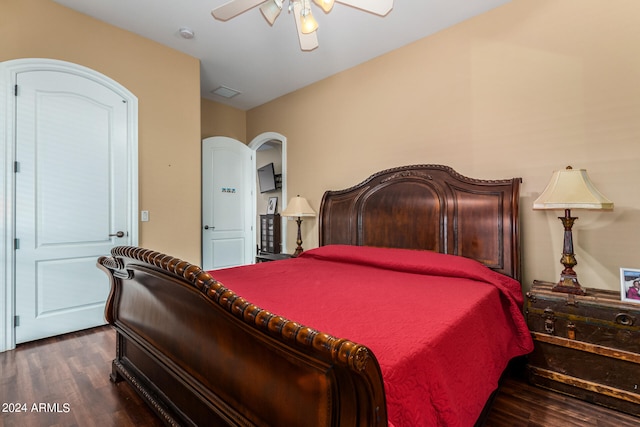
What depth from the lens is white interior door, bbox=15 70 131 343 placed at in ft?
8.27

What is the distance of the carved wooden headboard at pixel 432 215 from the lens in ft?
7.63

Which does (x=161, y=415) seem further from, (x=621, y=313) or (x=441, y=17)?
(x=441, y=17)

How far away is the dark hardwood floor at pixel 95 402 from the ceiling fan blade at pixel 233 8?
7.83 ft

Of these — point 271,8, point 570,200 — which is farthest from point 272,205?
point 570,200

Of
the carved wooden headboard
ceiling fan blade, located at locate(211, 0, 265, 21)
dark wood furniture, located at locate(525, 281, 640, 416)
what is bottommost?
dark wood furniture, located at locate(525, 281, 640, 416)

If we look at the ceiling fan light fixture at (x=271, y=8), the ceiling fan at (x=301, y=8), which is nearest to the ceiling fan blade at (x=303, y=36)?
the ceiling fan at (x=301, y=8)

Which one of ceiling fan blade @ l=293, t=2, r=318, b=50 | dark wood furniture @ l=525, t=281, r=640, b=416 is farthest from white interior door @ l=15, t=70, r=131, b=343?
dark wood furniture @ l=525, t=281, r=640, b=416

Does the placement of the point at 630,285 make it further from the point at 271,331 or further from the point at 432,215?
the point at 271,331

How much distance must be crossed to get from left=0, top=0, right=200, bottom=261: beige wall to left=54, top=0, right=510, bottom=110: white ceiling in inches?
5.8

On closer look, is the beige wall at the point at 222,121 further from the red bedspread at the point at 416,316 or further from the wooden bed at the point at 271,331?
the red bedspread at the point at 416,316

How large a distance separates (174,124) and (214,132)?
4.35ft

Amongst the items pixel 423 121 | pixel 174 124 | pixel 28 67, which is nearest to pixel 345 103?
pixel 423 121

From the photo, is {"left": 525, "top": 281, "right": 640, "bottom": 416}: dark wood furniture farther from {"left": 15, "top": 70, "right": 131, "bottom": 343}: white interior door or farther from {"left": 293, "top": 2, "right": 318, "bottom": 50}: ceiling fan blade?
{"left": 15, "top": 70, "right": 131, "bottom": 343}: white interior door

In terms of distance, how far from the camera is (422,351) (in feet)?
3.21
